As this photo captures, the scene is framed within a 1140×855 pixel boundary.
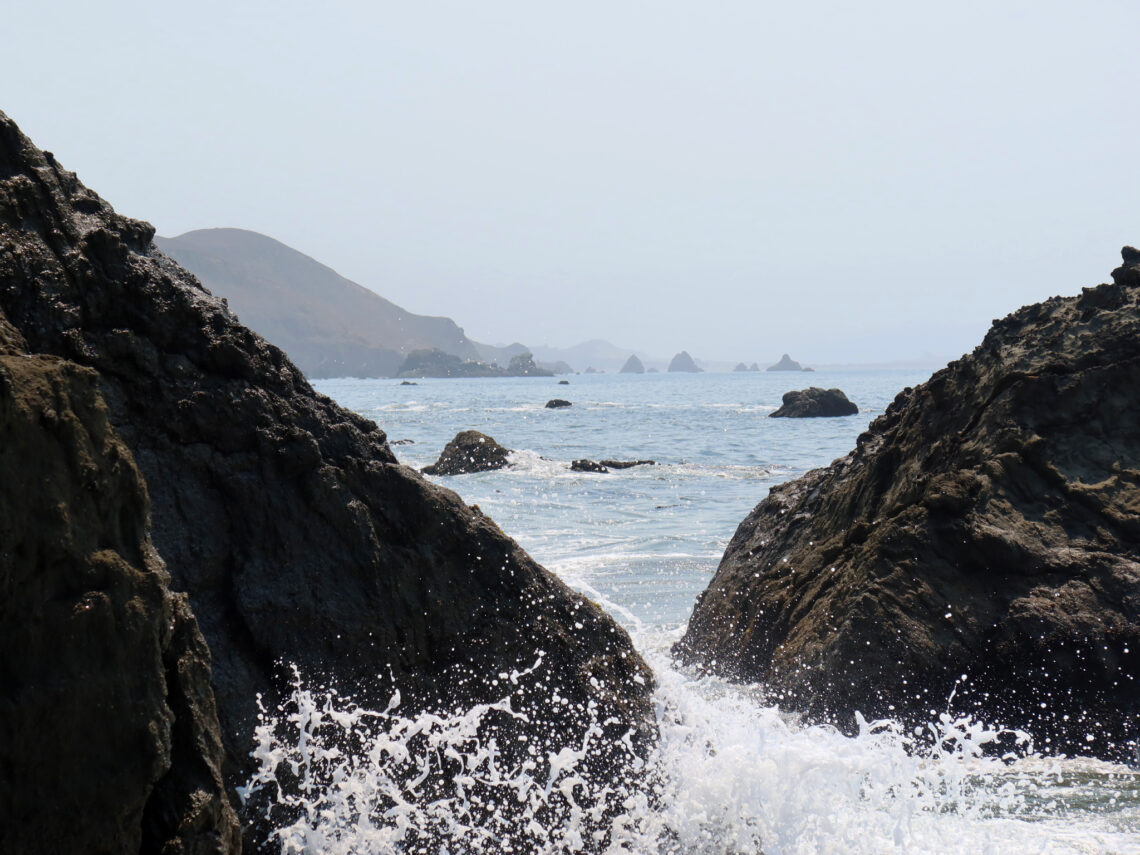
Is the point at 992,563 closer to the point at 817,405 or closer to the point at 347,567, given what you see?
the point at 347,567

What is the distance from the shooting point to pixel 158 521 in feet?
11.3

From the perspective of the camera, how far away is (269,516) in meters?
3.72

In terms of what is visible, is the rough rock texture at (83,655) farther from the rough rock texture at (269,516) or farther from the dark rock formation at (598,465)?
the dark rock formation at (598,465)

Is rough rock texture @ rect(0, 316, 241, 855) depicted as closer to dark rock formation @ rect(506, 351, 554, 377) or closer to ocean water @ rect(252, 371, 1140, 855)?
ocean water @ rect(252, 371, 1140, 855)

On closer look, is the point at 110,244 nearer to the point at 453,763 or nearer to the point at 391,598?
the point at 391,598

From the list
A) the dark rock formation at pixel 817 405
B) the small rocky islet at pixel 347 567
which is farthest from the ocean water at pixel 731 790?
the dark rock formation at pixel 817 405

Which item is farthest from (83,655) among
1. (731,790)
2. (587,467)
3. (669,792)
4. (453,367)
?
(453,367)

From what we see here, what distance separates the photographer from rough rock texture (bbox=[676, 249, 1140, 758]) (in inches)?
182

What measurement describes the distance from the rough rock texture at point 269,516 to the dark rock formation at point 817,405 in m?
34.9

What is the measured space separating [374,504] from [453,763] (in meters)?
1.13

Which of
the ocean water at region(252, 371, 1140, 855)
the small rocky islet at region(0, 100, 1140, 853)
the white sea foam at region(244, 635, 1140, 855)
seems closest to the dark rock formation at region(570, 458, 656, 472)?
the small rocky islet at region(0, 100, 1140, 853)

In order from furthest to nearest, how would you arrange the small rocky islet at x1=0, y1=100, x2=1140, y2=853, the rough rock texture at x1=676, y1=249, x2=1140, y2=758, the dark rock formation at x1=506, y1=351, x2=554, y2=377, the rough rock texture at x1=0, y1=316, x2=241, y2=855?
1. the dark rock formation at x1=506, y1=351, x2=554, y2=377
2. the rough rock texture at x1=676, y1=249, x2=1140, y2=758
3. the small rocky islet at x1=0, y1=100, x2=1140, y2=853
4. the rough rock texture at x1=0, y1=316, x2=241, y2=855

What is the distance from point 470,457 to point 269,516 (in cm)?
1539

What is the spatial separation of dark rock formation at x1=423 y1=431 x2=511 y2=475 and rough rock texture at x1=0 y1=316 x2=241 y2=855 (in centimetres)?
1608
